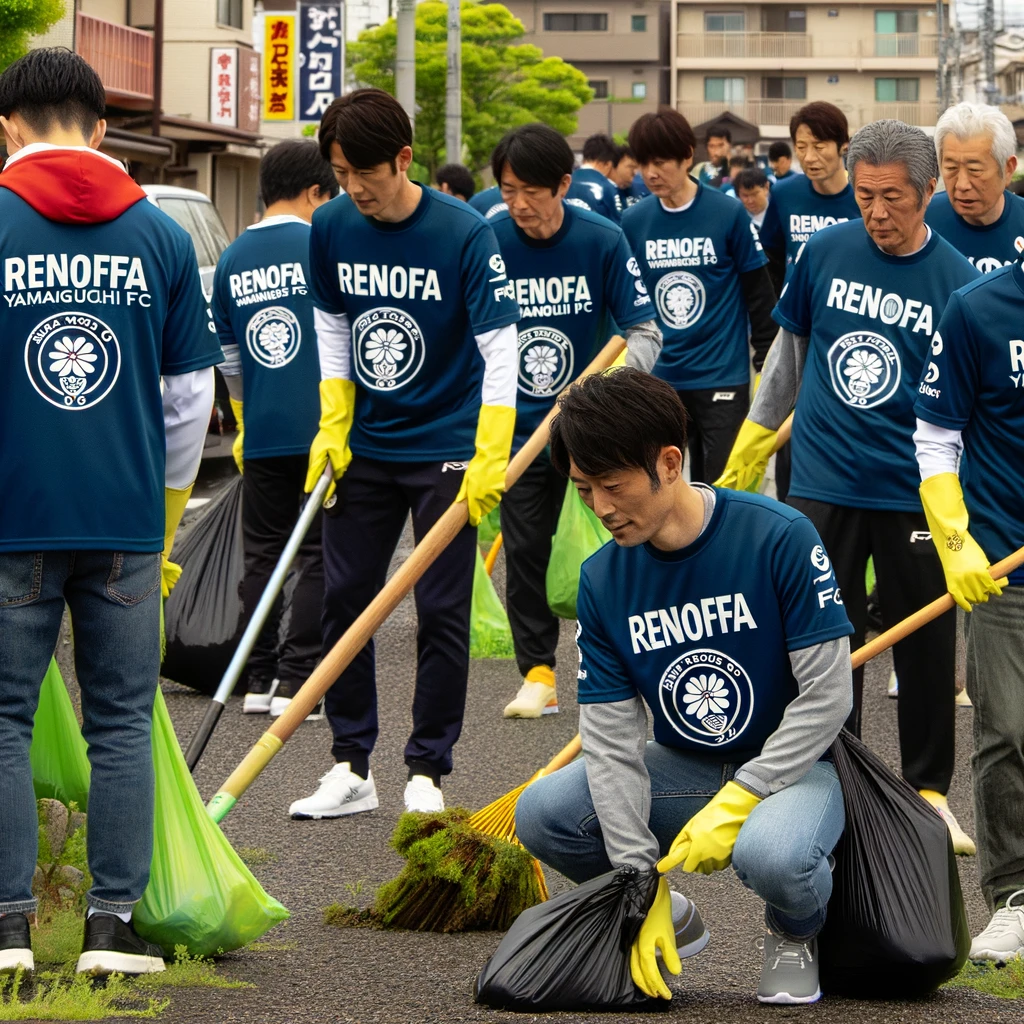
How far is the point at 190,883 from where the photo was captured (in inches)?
149

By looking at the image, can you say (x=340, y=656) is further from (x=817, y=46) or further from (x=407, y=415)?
(x=817, y=46)

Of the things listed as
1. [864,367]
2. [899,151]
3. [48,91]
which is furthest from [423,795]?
[48,91]

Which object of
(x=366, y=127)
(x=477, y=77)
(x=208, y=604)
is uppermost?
(x=477, y=77)

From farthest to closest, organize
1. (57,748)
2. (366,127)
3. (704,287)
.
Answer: (704,287) → (366,127) → (57,748)

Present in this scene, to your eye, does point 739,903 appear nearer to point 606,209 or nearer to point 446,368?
point 446,368

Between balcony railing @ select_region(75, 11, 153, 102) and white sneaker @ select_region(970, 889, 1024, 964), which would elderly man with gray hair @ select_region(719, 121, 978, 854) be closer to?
white sneaker @ select_region(970, 889, 1024, 964)

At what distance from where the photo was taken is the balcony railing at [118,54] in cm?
2745

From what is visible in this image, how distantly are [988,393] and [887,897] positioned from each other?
1233 millimetres

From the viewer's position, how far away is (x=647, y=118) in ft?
26.0

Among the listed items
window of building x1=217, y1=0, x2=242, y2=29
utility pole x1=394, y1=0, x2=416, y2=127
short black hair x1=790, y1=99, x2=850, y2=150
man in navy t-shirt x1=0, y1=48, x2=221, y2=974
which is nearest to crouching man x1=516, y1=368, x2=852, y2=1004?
man in navy t-shirt x1=0, y1=48, x2=221, y2=974

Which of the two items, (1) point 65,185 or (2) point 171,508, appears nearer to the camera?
(1) point 65,185

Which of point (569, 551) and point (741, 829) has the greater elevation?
Result: point (569, 551)

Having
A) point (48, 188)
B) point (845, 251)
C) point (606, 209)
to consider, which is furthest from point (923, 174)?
point (606, 209)

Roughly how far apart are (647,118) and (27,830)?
205 inches
